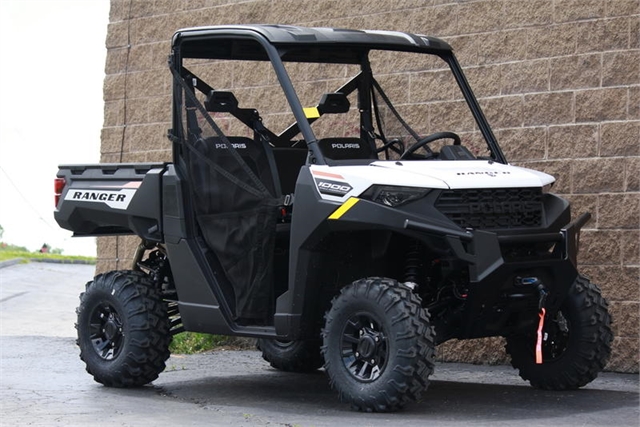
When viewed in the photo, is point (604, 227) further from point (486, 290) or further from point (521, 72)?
point (486, 290)

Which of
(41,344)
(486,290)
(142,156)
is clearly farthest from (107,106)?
(486,290)

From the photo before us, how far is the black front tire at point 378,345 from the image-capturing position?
26.9ft

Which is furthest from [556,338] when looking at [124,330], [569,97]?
[124,330]

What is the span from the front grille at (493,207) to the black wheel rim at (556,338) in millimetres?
935

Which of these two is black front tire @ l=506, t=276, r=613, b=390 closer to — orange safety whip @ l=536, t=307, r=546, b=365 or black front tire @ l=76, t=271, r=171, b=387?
orange safety whip @ l=536, t=307, r=546, b=365

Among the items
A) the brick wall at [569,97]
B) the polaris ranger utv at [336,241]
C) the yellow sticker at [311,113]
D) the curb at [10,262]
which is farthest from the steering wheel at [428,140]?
the curb at [10,262]

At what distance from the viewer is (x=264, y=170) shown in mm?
9578

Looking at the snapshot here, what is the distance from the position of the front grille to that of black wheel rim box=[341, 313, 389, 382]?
2.73ft

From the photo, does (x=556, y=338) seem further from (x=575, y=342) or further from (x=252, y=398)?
(x=252, y=398)

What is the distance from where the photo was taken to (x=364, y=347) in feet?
27.8

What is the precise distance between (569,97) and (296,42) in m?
2.79

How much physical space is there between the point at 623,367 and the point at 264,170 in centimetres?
328

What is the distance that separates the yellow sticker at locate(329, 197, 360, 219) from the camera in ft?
27.6

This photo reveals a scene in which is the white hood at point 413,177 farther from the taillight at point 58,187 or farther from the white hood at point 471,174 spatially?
the taillight at point 58,187
